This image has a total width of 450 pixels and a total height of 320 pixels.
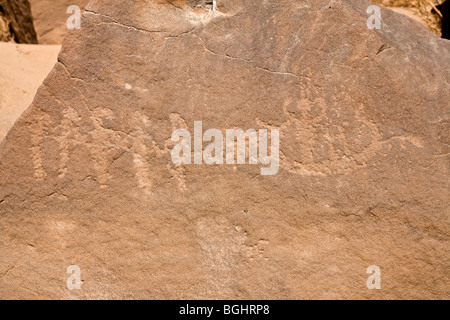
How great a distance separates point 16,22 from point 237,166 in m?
1.78

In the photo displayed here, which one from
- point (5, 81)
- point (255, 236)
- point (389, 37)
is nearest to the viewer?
point (389, 37)

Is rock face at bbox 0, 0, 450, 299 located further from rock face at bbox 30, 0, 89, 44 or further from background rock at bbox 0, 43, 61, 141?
rock face at bbox 30, 0, 89, 44

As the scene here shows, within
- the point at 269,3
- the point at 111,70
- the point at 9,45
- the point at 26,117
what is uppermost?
the point at 9,45

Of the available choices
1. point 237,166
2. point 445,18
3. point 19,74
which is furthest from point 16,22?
point 445,18

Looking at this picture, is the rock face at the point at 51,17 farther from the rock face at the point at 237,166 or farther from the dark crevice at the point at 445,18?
the dark crevice at the point at 445,18

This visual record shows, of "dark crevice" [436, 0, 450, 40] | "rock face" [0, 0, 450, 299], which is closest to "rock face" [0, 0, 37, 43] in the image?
"rock face" [0, 0, 450, 299]

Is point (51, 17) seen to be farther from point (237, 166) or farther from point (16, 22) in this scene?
point (237, 166)

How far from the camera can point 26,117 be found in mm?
1499

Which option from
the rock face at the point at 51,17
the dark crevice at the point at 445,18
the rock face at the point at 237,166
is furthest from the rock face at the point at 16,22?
the dark crevice at the point at 445,18

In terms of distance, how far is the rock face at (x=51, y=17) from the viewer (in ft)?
9.56

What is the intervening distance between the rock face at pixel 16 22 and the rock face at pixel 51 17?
6 centimetres

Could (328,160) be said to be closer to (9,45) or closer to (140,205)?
(140,205)
